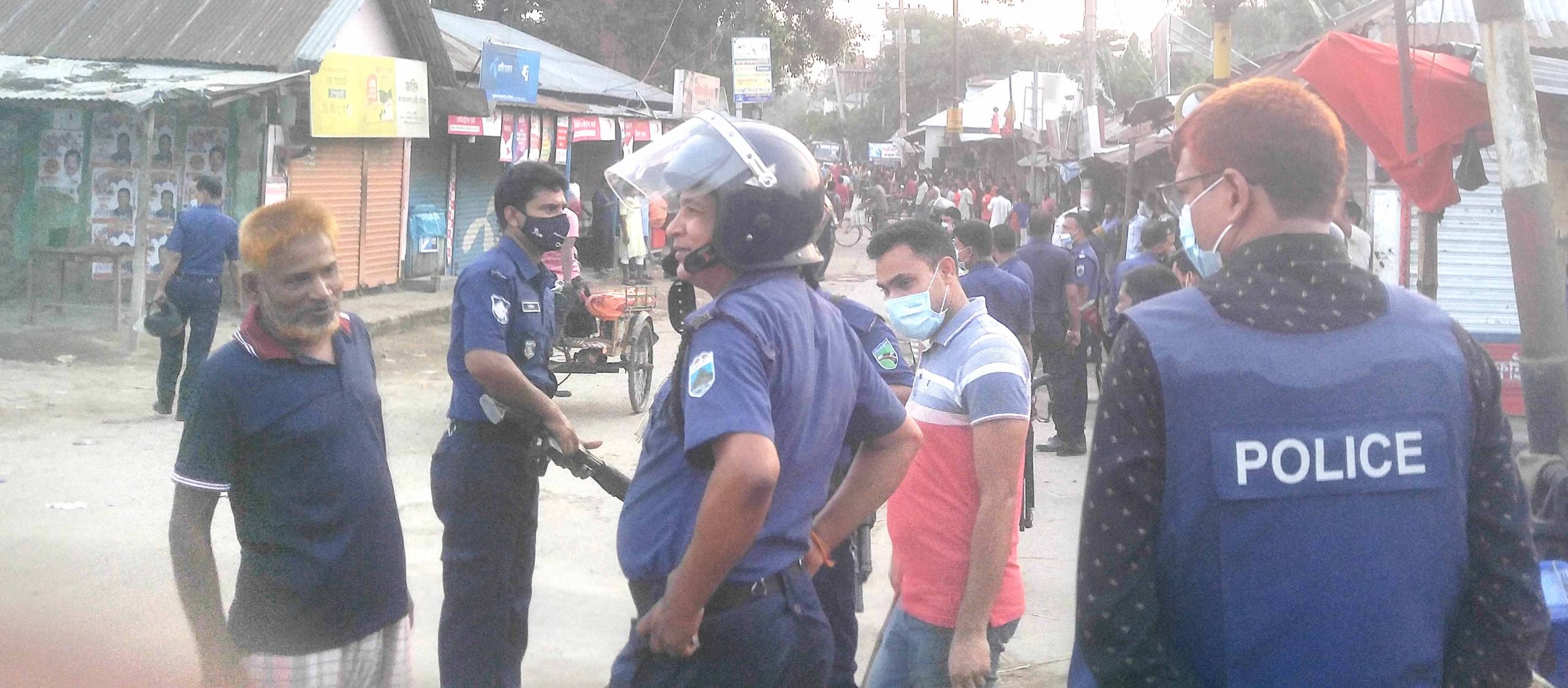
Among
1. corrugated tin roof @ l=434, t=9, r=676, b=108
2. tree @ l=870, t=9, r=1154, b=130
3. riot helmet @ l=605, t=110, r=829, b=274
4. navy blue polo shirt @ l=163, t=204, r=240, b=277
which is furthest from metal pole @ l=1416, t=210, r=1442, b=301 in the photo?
tree @ l=870, t=9, r=1154, b=130

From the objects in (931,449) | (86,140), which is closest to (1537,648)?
(931,449)

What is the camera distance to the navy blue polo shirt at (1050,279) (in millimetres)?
10273

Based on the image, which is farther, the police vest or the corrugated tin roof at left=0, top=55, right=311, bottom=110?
the corrugated tin roof at left=0, top=55, right=311, bottom=110

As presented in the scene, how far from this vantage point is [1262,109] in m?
1.90

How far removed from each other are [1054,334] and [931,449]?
701cm

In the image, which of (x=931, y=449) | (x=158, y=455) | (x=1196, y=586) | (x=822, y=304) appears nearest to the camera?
(x=1196, y=586)

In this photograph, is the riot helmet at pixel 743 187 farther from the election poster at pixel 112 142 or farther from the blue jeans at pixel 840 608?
the election poster at pixel 112 142

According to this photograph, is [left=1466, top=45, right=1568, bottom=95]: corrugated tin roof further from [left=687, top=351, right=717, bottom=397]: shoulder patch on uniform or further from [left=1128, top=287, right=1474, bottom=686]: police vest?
[left=687, top=351, right=717, bottom=397]: shoulder patch on uniform

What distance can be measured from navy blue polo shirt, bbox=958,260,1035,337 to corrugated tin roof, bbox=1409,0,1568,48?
5.66 meters

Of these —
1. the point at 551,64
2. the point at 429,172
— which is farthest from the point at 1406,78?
the point at 551,64

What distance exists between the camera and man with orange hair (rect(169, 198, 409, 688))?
279cm

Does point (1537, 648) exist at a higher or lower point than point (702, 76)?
lower

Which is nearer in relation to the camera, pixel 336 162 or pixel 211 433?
pixel 211 433

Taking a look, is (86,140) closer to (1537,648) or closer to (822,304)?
(822,304)
